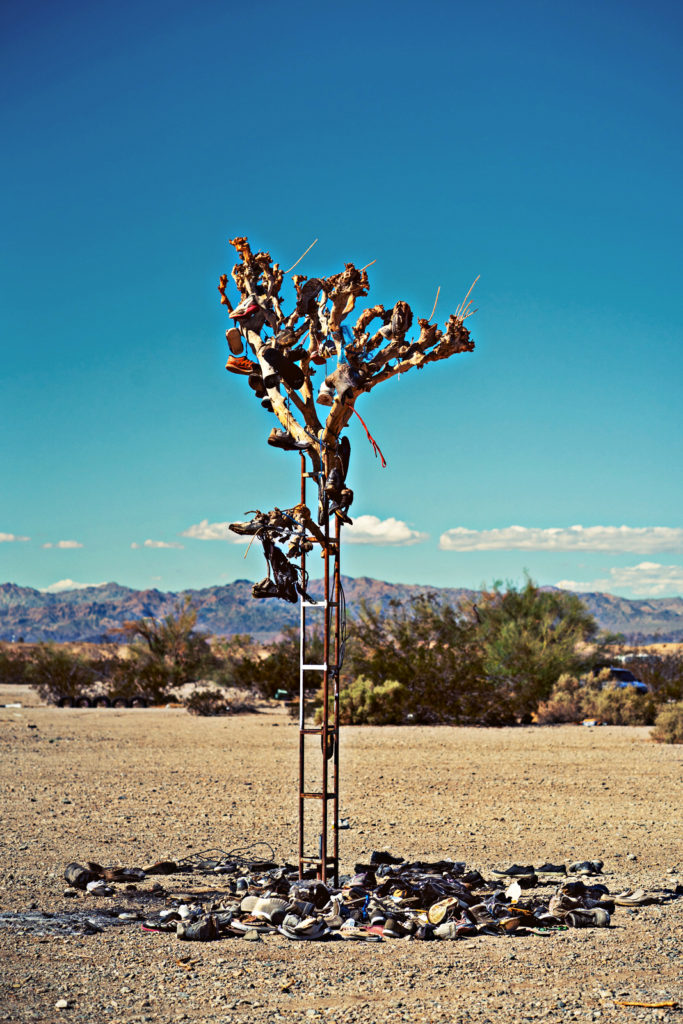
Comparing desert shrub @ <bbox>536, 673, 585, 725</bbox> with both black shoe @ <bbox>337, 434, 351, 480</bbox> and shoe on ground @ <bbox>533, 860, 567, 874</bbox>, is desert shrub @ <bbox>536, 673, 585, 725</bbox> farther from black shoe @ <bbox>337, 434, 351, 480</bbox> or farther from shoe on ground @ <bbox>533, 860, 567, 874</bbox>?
black shoe @ <bbox>337, 434, 351, 480</bbox>

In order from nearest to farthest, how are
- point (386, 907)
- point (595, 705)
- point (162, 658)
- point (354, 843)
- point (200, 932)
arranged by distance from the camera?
point (200, 932)
point (386, 907)
point (354, 843)
point (595, 705)
point (162, 658)

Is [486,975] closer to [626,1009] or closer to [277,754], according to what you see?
[626,1009]

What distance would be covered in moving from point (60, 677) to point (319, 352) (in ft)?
86.2

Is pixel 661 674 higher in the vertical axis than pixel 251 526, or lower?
lower

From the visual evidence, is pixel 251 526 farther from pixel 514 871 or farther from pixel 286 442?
pixel 514 871

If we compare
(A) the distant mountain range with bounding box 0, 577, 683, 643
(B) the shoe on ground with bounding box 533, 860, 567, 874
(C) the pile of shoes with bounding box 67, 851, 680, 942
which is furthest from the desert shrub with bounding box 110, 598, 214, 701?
(A) the distant mountain range with bounding box 0, 577, 683, 643

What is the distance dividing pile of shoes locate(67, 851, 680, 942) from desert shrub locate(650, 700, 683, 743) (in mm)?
12680

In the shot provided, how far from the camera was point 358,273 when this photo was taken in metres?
7.50

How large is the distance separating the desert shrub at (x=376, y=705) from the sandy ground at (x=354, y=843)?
68.8 inches

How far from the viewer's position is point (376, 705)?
23516 millimetres

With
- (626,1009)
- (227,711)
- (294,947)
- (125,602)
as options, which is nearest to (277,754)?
(227,711)

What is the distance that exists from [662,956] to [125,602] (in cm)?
19301

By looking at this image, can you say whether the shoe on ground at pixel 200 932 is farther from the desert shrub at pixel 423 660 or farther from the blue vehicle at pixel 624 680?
the blue vehicle at pixel 624 680

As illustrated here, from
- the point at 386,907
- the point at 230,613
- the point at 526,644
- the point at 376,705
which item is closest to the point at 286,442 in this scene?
the point at 386,907
